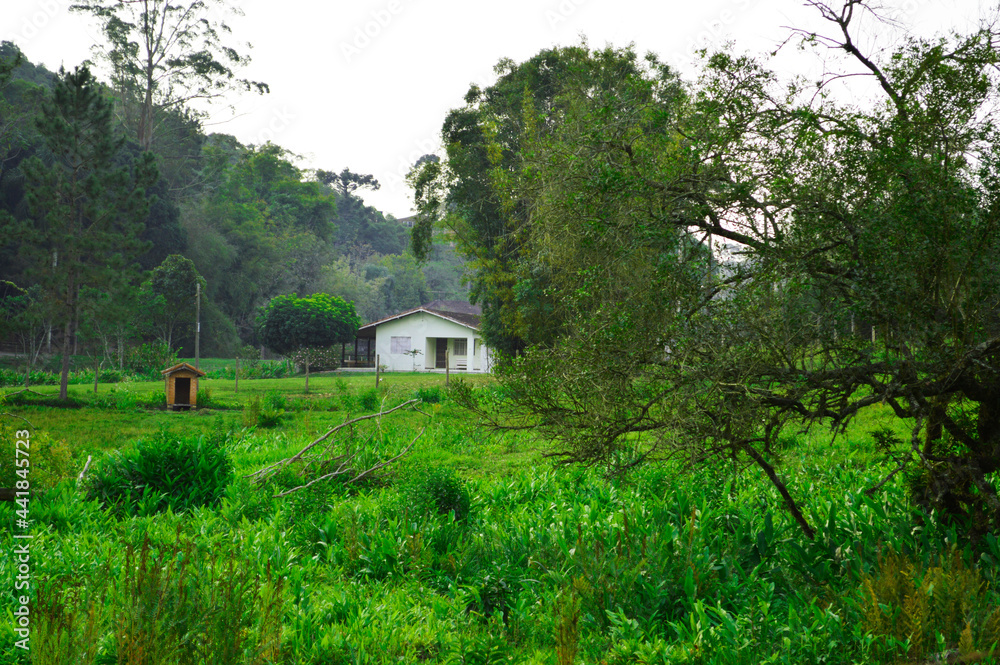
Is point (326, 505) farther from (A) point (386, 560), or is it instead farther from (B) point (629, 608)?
(B) point (629, 608)

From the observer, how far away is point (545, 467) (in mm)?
8836

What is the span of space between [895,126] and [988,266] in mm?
1034

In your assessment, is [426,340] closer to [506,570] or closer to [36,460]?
[36,460]

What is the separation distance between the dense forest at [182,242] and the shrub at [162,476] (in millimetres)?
10955

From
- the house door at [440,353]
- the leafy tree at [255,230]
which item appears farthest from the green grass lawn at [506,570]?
the leafy tree at [255,230]

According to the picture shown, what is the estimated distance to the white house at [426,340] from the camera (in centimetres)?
3553

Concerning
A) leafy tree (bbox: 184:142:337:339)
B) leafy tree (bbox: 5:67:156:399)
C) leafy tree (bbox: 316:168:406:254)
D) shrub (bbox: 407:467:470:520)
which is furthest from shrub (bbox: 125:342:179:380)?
leafy tree (bbox: 316:168:406:254)

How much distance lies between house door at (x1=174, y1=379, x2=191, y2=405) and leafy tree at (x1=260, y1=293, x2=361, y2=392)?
49.5ft

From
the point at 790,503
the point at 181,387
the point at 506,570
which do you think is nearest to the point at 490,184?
the point at 181,387

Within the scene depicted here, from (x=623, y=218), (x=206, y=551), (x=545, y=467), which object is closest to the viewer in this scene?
(x=623, y=218)

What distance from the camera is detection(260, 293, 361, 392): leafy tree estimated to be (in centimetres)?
3173

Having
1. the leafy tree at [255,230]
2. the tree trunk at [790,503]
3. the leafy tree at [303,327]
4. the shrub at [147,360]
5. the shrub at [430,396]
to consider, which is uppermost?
the leafy tree at [255,230]

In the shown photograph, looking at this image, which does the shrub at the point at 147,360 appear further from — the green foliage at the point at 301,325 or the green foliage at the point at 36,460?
the green foliage at the point at 36,460

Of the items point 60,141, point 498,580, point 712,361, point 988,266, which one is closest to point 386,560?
point 498,580
